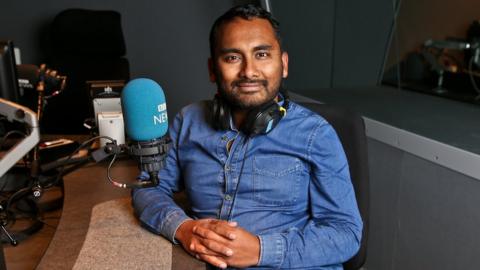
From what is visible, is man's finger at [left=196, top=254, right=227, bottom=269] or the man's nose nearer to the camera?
man's finger at [left=196, top=254, right=227, bottom=269]

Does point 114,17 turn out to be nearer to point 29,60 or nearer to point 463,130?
point 29,60

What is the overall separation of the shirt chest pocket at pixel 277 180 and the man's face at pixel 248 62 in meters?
0.15

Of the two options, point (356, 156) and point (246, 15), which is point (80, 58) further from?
point (356, 156)

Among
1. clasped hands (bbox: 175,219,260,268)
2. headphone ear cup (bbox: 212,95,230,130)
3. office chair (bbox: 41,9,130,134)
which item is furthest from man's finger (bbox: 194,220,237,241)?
office chair (bbox: 41,9,130,134)

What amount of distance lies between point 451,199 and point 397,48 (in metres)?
1.58

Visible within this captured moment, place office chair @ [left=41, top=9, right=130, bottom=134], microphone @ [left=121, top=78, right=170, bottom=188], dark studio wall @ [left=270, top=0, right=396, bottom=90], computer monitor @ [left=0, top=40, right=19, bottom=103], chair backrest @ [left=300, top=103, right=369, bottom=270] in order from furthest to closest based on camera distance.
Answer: dark studio wall @ [left=270, top=0, right=396, bottom=90]
office chair @ [left=41, top=9, right=130, bottom=134]
computer monitor @ [left=0, top=40, right=19, bottom=103]
chair backrest @ [left=300, top=103, right=369, bottom=270]
microphone @ [left=121, top=78, right=170, bottom=188]

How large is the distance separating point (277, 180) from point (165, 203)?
0.94 feet

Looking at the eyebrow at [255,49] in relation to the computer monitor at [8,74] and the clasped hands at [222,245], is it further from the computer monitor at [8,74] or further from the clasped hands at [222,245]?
the computer monitor at [8,74]

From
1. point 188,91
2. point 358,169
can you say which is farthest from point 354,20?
point 358,169

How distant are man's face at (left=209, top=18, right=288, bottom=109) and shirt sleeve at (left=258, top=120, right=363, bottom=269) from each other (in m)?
0.17

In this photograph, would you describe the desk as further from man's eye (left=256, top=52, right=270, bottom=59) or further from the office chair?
the office chair

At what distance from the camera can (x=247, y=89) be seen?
110 centimetres

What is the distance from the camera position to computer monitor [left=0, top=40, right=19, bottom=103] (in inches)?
53.2

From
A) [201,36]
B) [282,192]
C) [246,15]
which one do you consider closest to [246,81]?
[246,15]
